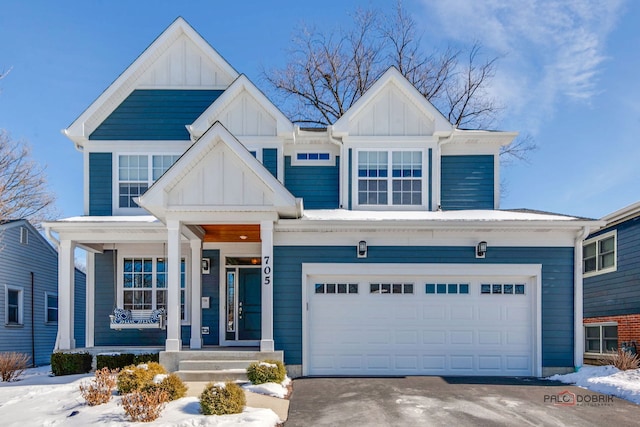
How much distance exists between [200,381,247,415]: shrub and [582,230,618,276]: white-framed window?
1174cm

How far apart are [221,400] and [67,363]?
592 cm

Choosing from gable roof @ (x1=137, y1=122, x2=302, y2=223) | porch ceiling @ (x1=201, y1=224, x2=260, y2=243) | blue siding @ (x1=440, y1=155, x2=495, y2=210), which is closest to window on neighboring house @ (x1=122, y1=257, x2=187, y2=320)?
porch ceiling @ (x1=201, y1=224, x2=260, y2=243)

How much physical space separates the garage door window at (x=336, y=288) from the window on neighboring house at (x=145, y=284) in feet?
13.0

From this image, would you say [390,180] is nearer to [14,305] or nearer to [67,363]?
[67,363]

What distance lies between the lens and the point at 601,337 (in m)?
14.5

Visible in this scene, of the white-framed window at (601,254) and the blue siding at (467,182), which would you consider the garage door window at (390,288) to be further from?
the white-framed window at (601,254)

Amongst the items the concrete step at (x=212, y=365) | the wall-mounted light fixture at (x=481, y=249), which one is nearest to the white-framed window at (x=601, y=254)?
the wall-mounted light fixture at (x=481, y=249)

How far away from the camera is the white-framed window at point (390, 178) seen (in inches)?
488

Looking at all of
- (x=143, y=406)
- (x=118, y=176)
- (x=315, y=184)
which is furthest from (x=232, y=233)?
(x=143, y=406)

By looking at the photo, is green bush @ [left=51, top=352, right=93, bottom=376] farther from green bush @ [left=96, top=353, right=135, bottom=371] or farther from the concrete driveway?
the concrete driveway

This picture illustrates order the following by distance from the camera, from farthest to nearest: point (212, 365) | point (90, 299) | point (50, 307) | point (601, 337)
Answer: point (50, 307)
point (601, 337)
point (90, 299)
point (212, 365)

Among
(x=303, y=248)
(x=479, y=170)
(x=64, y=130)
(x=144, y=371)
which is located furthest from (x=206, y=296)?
(x=479, y=170)

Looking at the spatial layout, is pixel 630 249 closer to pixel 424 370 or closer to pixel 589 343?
pixel 589 343

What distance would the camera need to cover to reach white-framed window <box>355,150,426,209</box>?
488 inches
